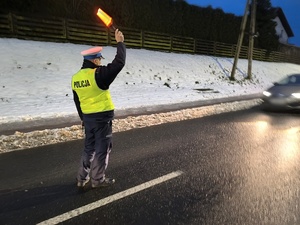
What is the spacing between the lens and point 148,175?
14.9ft

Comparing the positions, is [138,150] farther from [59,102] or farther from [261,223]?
[59,102]

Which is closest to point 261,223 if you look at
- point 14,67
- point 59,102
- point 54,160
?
point 54,160

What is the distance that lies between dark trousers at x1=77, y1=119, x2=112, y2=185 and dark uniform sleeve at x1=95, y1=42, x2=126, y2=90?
0.55 m

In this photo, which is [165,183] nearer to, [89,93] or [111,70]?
[89,93]

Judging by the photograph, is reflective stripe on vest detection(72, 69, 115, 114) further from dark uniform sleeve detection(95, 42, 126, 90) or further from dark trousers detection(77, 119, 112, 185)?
dark trousers detection(77, 119, 112, 185)

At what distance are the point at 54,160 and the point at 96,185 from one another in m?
1.40

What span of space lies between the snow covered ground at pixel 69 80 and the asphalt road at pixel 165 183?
11.2 ft

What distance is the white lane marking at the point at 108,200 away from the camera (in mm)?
3240

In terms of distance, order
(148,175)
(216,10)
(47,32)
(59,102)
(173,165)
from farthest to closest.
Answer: (216,10), (47,32), (59,102), (173,165), (148,175)

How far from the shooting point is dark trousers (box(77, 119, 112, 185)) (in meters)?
4.01

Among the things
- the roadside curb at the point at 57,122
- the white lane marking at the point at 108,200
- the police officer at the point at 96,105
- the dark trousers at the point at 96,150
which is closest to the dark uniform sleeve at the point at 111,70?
the police officer at the point at 96,105

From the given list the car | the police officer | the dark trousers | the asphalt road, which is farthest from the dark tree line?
the dark trousers

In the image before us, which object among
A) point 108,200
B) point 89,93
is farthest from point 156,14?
point 108,200

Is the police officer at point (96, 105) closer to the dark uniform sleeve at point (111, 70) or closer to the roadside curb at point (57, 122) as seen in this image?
the dark uniform sleeve at point (111, 70)
